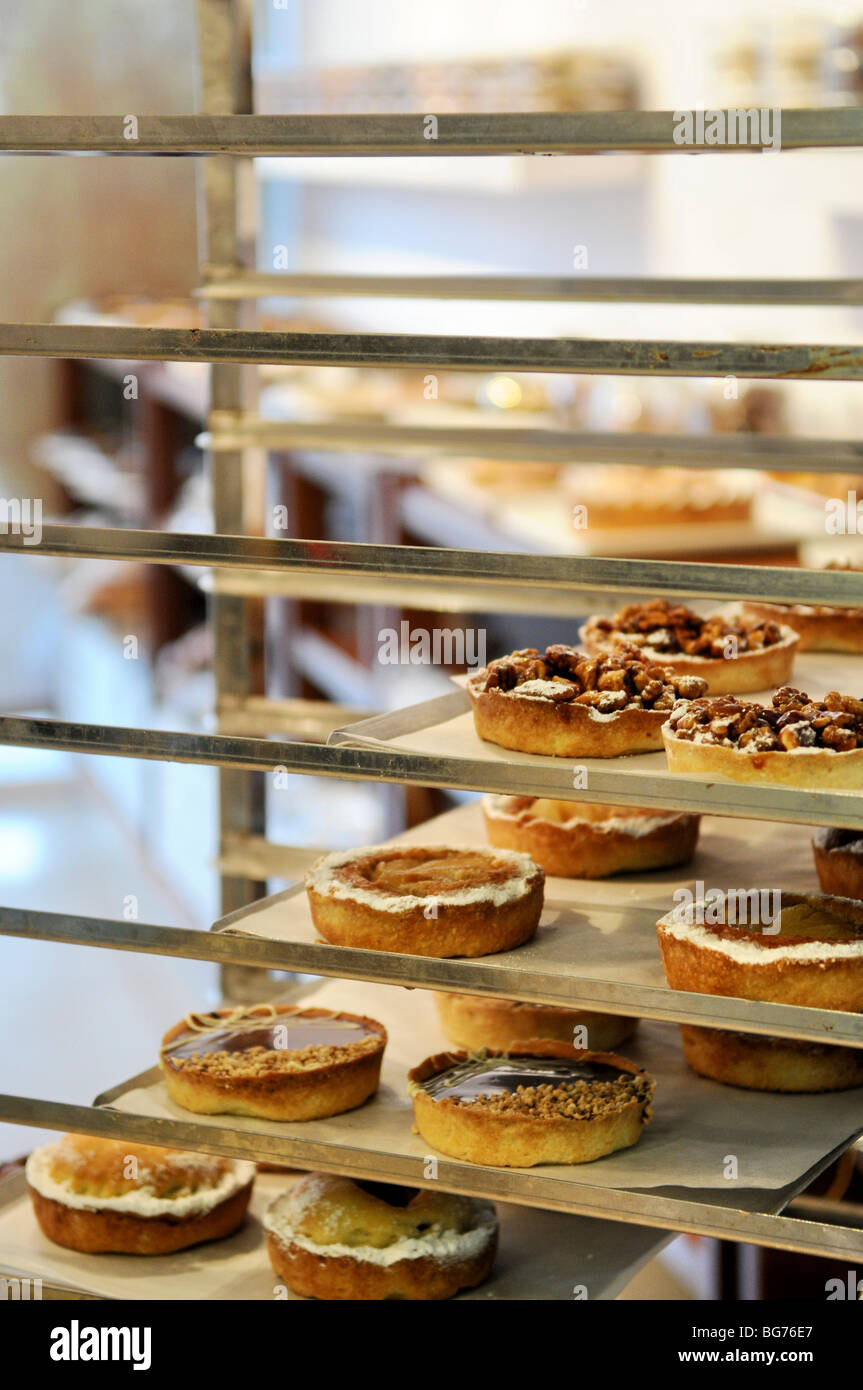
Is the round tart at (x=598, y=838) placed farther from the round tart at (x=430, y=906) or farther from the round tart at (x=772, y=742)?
the round tart at (x=772, y=742)

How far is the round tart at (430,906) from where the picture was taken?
4.67 feet

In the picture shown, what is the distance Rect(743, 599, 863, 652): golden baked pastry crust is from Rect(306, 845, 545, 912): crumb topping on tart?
19.6 inches

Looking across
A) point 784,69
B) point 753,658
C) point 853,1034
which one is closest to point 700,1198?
point 853,1034

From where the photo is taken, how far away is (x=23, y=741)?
137 centimetres

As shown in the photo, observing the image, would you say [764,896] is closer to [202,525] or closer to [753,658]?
[753,658]

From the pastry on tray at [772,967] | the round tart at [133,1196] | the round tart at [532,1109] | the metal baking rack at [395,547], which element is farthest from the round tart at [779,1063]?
the round tart at [133,1196]

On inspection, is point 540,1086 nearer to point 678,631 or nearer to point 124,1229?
point 124,1229

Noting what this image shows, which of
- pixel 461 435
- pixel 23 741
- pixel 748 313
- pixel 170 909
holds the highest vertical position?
pixel 748 313

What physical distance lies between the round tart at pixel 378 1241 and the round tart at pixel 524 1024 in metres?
0.17

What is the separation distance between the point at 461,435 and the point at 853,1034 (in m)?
0.96

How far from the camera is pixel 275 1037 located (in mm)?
1598

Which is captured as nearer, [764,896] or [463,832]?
[764,896]

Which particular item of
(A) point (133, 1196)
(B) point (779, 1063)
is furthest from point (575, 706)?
(A) point (133, 1196)

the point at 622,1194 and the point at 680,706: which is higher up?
the point at 680,706
